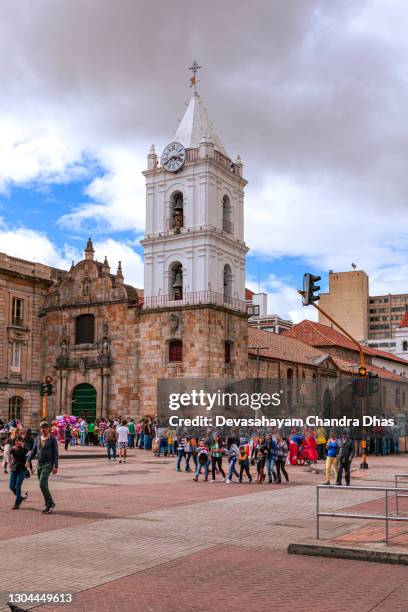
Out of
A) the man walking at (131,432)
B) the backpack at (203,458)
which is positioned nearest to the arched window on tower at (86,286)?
the man walking at (131,432)

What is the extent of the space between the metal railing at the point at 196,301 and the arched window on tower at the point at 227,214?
4511 millimetres

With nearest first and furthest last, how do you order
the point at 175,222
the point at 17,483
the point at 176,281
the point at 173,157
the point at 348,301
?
the point at 17,483
the point at 175,222
the point at 176,281
the point at 173,157
the point at 348,301

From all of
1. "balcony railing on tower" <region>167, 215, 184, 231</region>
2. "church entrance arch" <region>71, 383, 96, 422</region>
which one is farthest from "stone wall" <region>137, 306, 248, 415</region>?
"balcony railing on tower" <region>167, 215, 184, 231</region>

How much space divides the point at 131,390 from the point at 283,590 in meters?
35.7

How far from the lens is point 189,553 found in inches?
422

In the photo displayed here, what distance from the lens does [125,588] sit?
337 inches

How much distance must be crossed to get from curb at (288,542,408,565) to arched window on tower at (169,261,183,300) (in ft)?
111

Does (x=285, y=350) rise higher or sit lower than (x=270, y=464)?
higher

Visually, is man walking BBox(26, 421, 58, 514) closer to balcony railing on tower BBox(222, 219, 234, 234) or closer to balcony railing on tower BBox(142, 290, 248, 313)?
balcony railing on tower BBox(142, 290, 248, 313)

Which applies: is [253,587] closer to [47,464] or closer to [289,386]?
[47,464]

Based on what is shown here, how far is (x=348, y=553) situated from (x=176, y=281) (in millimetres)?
35566

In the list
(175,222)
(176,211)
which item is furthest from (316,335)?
(175,222)

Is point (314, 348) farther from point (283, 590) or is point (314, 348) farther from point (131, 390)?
point (283, 590)

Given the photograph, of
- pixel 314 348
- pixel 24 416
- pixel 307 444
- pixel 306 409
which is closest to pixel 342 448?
pixel 307 444
